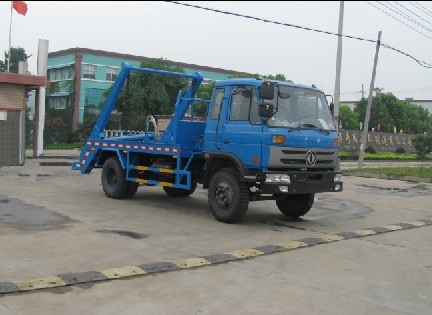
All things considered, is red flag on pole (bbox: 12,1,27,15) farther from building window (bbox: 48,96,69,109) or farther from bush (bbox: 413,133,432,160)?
building window (bbox: 48,96,69,109)

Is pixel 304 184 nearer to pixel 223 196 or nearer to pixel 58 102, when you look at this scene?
pixel 223 196

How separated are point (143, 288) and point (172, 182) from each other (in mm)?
5230

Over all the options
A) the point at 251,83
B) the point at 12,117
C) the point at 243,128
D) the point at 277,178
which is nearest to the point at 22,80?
the point at 12,117

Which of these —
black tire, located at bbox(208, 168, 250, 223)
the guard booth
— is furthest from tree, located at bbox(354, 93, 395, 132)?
black tire, located at bbox(208, 168, 250, 223)

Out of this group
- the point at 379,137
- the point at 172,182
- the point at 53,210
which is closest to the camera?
the point at 53,210

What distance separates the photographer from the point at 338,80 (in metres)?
20.5

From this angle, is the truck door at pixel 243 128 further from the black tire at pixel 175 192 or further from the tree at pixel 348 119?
the tree at pixel 348 119

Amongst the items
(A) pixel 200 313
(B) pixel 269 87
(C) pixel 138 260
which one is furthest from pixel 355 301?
(B) pixel 269 87

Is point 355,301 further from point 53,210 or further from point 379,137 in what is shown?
point 379,137

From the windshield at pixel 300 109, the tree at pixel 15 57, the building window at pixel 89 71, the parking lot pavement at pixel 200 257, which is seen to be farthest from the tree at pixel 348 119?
the windshield at pixel 300 109

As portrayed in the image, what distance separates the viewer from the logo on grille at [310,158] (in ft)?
28.7

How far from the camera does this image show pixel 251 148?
8547 mm

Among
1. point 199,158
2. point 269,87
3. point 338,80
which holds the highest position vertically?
point 338,80

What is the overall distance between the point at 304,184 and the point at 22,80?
1344cm
